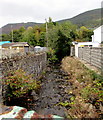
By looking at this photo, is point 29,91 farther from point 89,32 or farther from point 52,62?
point 89,32

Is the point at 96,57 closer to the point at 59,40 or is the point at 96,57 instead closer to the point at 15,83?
the point at 15,83

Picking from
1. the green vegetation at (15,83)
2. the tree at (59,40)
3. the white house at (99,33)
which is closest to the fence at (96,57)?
the white house at (99,33)

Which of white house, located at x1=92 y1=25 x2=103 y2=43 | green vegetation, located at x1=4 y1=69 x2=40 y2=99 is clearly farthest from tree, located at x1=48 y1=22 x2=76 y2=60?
green vegetation, located at x1=4 y1=69 x2=40 y2=99

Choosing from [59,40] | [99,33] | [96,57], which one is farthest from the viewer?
[59,40]

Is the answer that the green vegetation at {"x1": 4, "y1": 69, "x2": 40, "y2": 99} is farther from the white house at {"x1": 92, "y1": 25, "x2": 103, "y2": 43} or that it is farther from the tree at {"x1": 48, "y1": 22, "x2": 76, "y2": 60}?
the tree at {"x1": 48, "y1": 22, "x2": 76, "y2": 60}

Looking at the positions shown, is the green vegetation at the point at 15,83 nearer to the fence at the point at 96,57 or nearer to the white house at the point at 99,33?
the fence at the point at 96,57

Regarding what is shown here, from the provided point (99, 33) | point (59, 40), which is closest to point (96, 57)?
point (99, 33)

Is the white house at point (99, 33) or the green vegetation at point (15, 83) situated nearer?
the green vegetation at point (15, 83)

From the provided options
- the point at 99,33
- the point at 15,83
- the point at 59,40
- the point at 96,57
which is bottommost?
the point at 15,83

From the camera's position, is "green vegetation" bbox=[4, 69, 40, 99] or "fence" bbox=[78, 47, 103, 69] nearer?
"green vegetation" bbox=[4, 69, 40, 99]

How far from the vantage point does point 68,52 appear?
22.6 m

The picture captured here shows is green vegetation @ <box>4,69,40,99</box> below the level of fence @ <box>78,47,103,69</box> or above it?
below

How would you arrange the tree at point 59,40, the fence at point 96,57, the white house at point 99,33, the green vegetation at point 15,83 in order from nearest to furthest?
the green vegetation at point 15,83, the fence at point 96,57, the white house at point 99,33, the tree at point 59,40

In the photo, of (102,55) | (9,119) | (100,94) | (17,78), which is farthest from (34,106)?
(102,55)
